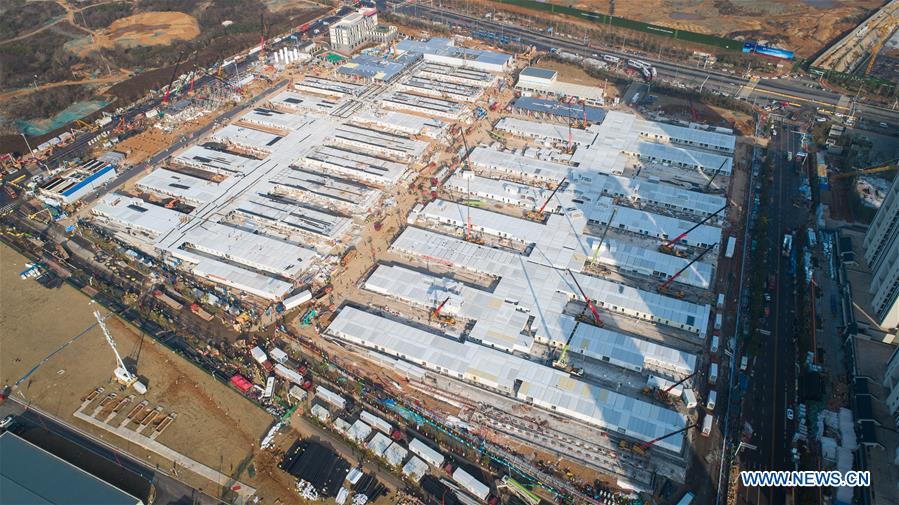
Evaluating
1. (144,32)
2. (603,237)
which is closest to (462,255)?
(603,237)

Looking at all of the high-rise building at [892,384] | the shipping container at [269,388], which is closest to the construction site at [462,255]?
the shipping container at [269,388]

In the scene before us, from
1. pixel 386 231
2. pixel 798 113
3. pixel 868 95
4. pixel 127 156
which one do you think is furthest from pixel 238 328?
pixel 868 95

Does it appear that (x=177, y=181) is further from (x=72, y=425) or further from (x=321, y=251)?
(x=72, y=425)

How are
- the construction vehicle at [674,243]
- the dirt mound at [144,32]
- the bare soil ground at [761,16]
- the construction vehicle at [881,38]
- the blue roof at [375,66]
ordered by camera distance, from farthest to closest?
the dirt mound at [144,32], the bare soil ground at [761,16], the construction vehicle at [881,38], the blue roof at [375,66], the construction vehicle at [674,243]

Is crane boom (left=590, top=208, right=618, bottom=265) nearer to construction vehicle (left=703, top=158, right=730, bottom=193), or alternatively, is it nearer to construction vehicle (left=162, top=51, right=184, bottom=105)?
construction vehicle (left=703, top=158, right=730, bottom=193)

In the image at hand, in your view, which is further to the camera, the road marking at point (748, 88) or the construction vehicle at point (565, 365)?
the road marking at point (748, 88)

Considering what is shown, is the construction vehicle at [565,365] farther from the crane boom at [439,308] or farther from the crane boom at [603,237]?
the crane boom at [603,237]
